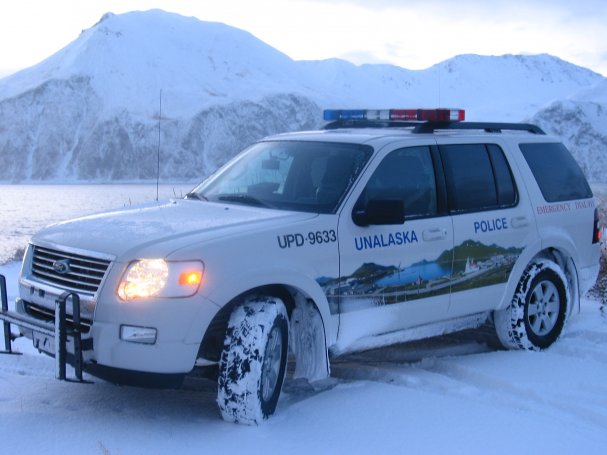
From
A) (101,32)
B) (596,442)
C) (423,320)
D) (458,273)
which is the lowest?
(596,442)

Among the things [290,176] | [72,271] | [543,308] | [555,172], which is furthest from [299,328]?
[555,172]

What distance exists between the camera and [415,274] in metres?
4.56

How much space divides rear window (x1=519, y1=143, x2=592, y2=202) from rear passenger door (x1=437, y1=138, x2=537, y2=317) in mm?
328

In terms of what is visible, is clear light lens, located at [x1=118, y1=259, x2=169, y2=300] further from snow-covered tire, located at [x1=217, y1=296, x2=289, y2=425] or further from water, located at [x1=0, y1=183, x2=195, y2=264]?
water, located at [x1=0, y1=183, x2=195, y2=264]

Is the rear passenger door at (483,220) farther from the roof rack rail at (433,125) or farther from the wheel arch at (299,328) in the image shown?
the wheel arch at (299,328)

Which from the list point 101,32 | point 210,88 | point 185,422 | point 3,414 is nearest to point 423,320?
point 185,422

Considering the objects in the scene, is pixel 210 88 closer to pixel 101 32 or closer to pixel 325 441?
pixel 101 32

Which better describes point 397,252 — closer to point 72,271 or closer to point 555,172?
point 72,271

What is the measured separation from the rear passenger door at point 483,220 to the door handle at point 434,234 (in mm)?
142

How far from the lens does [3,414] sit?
12.4 feet

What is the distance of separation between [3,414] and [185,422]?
1.05m

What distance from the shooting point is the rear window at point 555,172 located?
223 inches

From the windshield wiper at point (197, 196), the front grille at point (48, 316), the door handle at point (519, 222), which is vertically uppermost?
the windshield wiper at point (197, 196)

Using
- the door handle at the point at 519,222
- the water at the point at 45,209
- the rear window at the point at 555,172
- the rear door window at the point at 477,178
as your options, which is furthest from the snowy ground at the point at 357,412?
the rear window at the point at 555,172
